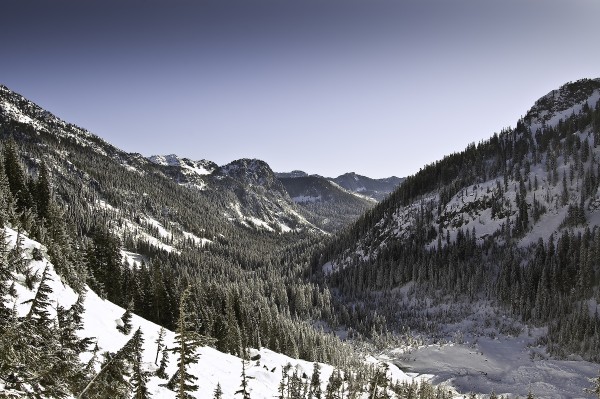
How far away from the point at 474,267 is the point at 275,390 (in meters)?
138

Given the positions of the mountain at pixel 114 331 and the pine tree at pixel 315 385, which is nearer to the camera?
the mountain at pixel 114 331

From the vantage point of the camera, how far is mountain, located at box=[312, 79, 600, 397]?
113500 millimetres

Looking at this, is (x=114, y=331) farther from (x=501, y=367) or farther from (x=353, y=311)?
(x=353, y=311)

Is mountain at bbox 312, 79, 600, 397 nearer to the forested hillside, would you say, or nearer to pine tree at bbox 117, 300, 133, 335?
the forested hillside

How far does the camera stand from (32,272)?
128ft

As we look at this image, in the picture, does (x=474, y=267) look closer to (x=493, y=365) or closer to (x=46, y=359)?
(x=493, y=365)

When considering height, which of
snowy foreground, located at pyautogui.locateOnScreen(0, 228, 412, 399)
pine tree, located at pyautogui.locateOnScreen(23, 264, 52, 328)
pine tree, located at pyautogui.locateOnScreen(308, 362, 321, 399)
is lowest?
pine tree, located at pyautogui.locateOnScreen(308, 362, 321, 399)

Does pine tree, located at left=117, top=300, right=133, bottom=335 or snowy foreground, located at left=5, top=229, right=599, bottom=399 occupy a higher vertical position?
pine tree, located at left=117, top=300, right=133, bottom=335

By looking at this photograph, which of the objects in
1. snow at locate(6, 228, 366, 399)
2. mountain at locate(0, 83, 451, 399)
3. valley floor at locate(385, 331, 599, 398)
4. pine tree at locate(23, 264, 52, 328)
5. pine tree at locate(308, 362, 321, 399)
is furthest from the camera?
valley floor at locate(385, 331, 599, 398)

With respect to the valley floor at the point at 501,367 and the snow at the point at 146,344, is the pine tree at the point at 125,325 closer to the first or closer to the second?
the snow at the point at 146,344

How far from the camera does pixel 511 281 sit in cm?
14762

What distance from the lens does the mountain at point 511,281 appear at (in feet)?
372

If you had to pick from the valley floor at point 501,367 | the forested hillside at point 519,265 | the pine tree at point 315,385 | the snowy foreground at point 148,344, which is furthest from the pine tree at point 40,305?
the forested hillside at point 519,265

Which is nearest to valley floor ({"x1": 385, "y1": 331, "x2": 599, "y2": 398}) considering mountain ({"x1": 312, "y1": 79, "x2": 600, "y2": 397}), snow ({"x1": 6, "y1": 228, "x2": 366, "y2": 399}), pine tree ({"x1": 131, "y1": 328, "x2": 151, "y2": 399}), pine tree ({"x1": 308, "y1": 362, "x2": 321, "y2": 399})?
mountain ({"x1": 312, "y1": 79, "x2": 600, "y2": 397})
